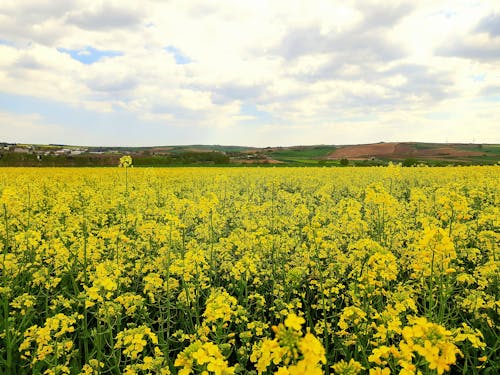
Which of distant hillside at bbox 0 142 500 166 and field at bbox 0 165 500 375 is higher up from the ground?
distant hillside at bbox 0 142 500 166

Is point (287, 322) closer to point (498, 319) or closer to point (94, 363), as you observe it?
point (94, 363)

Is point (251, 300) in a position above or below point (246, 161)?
below

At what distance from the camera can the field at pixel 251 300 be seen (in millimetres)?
2457

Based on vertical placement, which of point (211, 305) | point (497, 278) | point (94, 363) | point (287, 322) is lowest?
point (94, 363)

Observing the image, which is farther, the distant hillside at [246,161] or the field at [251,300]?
the distant hillside at [246,161]

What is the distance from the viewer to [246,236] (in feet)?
19.9

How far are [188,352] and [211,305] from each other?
51 cm

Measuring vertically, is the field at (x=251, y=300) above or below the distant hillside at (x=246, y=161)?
below

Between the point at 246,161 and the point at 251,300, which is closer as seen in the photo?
the point at 251,300

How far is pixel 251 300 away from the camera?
4.93 meters

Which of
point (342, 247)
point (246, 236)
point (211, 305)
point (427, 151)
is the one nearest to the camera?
point (211, 305)

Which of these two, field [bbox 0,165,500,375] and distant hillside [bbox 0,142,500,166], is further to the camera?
distant hillside [bbox 0,142,500,166]

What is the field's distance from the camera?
2.46 m

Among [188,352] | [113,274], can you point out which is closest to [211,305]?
[188,352]
